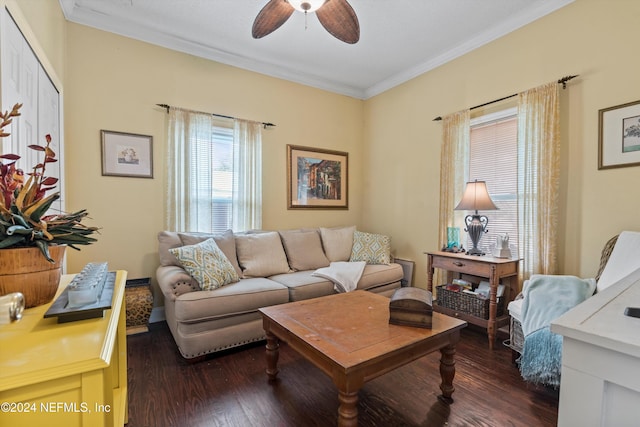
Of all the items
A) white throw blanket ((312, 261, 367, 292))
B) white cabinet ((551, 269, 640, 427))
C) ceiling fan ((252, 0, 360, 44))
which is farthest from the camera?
white throw blanket ((312, 261, 367, 292))

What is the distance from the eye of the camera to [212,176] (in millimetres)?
3332

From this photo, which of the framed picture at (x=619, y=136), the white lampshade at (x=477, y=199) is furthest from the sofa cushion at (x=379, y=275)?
the framed picture at (x=619, y=136)

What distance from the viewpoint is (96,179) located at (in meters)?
2.79

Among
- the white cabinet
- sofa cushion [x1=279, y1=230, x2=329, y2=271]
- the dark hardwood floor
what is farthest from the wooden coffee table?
sofa cushion [x1=279, y1=230, x2=329, y2=271]

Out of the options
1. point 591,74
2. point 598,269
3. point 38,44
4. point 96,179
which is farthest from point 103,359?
point 591,74

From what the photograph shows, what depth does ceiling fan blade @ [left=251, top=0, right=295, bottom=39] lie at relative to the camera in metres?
2.01

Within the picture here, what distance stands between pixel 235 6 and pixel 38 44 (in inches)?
57.9

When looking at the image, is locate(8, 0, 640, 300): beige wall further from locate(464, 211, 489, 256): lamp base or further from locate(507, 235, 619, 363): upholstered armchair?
locate(464, 211, 489, 256): lamp base

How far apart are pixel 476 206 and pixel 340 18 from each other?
1.97 metres

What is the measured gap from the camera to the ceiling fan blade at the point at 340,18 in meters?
1.97

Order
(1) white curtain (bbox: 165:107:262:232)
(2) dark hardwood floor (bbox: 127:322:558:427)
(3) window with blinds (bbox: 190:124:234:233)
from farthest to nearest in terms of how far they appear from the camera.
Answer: (3) window with blinds (bbox: 190:124:234:233) → (1) white curtain (bbox: 165:107:262:232) → (2) dark hardwood floor (bbox: 127:322:558:427)

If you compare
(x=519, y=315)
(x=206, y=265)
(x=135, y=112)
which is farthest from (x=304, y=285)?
(x=135, y=112)

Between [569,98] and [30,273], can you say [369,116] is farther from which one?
[30,273]

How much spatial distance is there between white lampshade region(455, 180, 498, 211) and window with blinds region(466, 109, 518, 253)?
242 millimetres
